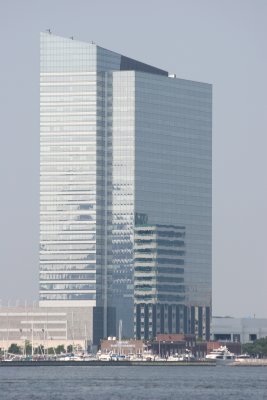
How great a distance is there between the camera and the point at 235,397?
19862 centimetres

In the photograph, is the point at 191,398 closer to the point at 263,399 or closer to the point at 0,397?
the point at 263,399

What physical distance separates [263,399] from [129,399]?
14158 millimetres

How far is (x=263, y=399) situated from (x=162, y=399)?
35.1 ft

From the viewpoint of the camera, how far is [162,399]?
19275cm

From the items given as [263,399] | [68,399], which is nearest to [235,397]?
[263,399]

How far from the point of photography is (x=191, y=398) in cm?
19638

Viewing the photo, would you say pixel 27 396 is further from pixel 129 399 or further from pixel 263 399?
pixel 263 399

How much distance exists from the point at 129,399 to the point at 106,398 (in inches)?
132

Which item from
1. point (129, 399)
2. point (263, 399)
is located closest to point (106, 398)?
point (129, 399)

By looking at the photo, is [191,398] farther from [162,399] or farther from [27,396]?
[27,396]

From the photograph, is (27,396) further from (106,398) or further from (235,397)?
(235,397)

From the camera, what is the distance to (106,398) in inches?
7648

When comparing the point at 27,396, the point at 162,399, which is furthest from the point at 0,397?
the point at 162,399

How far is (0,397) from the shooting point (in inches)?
7761
